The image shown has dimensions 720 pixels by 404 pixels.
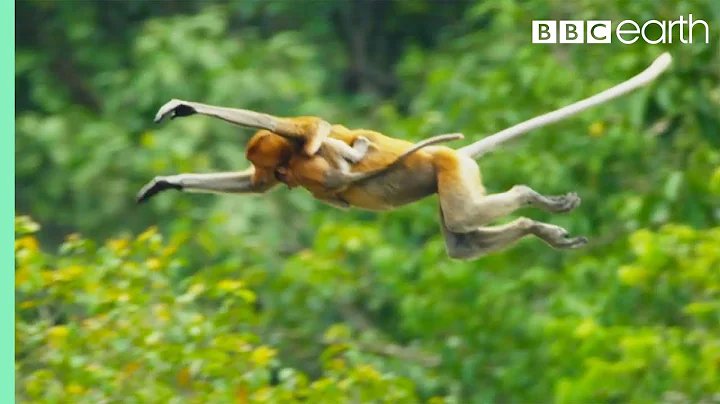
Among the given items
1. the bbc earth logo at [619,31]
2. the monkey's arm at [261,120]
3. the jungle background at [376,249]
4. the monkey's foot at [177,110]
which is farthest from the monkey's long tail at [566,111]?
the bbc earth logo at [619,31]

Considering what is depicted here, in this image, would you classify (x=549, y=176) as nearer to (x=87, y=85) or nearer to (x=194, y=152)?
(x=194, y=152)

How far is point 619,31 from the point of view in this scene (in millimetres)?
9086

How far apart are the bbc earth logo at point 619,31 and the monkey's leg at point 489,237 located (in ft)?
11.9

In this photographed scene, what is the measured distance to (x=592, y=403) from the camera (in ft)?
26.5

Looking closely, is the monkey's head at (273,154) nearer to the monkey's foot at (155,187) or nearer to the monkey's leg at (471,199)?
the monkey's foot at (155,187)

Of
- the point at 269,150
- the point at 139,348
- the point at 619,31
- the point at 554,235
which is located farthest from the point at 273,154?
the point at 619,31

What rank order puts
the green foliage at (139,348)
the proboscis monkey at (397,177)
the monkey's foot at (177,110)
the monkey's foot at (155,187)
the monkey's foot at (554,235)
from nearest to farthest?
the monkey's foot at (177,110) → the proboscis monkey at (397,177) → the monkey's foot at (155,187) → the monkey's foot at (554,235) → the green foliage at (139,348)

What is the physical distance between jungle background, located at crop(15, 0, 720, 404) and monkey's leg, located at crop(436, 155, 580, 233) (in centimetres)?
230

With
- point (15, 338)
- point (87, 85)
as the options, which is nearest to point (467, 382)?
point (15, 338)

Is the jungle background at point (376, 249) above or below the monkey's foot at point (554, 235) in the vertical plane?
above

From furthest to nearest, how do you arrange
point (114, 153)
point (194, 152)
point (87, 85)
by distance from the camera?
1. point (87, 85)
2. point (114, 153)
3. point (194, 152)

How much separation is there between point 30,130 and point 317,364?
4.39 m

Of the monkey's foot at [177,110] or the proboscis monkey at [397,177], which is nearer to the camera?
the monkey's foot at [177,110]

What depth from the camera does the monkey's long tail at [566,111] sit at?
177 inches
